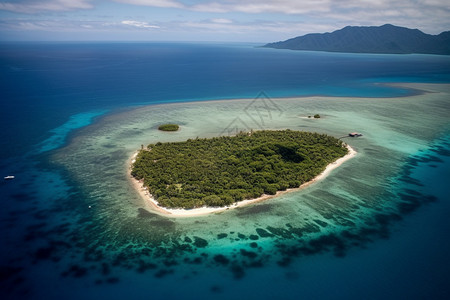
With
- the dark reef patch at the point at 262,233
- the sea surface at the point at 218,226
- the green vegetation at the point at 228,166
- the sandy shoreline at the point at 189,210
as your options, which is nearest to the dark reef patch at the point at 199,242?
the sea surface at the point at 218,226

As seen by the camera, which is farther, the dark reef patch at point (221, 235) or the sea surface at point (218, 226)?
the dark reef patch at point (221, 235)

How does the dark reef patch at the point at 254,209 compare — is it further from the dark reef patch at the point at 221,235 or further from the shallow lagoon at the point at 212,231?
the dark reef patch at the point at 221,235

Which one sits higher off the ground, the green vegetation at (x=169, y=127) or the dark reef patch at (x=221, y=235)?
the green vegetation at (x=169, y=127)

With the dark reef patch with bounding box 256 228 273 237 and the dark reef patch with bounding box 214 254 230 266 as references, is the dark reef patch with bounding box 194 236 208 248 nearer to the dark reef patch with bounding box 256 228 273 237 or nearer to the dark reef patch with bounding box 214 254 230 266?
the dark reef patch with bounding box 214 254 230 266

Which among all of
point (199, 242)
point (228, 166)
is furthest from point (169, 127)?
point (199, 242)

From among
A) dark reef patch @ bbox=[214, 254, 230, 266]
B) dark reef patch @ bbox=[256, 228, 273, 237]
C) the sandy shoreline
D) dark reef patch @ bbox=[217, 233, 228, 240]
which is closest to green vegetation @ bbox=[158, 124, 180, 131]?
the sandy shoreline

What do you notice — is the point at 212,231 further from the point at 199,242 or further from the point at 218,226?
the point at 199,242

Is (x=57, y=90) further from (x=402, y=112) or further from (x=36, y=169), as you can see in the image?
(x=402, y=112)

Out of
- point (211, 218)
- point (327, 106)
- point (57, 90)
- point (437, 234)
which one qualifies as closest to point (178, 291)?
point (211, 218)

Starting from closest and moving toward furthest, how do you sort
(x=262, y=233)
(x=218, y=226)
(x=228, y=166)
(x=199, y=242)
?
(x=199, y=242), (x=262, y=233), (x=218, y=226), (x=228, y=166)
